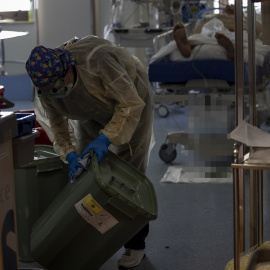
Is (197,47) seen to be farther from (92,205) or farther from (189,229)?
(92,205)

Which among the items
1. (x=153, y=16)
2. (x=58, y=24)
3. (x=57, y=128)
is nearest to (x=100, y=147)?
(x=57, y=128)

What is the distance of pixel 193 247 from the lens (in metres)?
2.61

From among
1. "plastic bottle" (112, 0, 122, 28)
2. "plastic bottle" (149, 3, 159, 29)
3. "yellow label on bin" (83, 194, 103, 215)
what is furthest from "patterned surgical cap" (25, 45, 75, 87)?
"plastic bottle" (112, 0, 122, 28)

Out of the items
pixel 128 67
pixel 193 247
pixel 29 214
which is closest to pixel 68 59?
pixel 128 67

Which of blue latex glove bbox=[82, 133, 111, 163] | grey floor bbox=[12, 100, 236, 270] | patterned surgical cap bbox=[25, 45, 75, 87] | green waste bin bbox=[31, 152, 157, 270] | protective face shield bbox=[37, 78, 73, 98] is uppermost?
patterned surgical cap bbox=[25, 45, 75, 87]

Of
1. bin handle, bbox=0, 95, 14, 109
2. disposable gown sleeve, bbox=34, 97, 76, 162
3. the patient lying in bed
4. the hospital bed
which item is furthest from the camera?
the patient lying in bed

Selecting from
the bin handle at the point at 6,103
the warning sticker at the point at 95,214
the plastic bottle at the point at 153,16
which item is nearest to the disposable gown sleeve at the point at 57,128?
the warning sticker at the point at 95,214

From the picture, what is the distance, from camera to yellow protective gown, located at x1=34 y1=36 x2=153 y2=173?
6.95 ft

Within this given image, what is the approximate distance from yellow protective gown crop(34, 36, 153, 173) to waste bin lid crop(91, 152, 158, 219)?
0.30ft

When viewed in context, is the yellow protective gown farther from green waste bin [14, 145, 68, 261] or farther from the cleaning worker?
green waste bin [14, 145, 68, 261]

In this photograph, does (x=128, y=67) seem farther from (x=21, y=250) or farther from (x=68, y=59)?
(x=21, y=250)

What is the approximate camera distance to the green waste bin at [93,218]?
204cm

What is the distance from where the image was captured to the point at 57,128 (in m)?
2.38

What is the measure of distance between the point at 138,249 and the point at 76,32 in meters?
4.68
